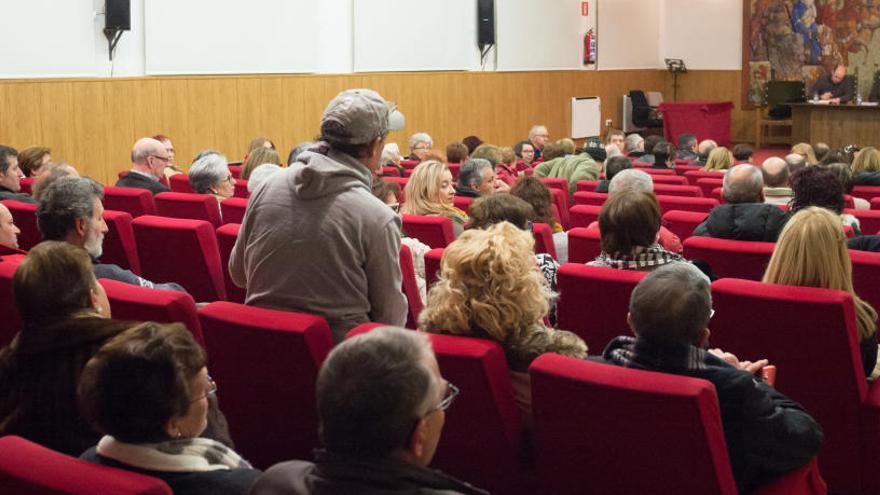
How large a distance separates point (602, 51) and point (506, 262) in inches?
650

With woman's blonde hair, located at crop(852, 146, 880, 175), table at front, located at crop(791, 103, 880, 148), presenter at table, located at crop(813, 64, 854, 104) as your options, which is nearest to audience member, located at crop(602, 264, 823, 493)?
woman's blonde hair, located at crop(852, 146, 880, 175)

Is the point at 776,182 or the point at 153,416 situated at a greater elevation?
the point at 776,182

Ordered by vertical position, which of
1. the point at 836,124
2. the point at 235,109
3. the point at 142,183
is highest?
the point at 235,109

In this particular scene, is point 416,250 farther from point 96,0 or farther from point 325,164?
point 96,0

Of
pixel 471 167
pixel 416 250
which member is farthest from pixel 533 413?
pixel 471 167

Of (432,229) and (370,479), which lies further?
Answer: (432,229)

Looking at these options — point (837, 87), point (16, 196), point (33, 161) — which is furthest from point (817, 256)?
point (837, 87)

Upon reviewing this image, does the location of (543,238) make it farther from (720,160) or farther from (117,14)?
(117,14)

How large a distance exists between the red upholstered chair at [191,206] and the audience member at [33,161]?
1804 millimetres

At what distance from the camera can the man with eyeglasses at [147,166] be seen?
7.11 m

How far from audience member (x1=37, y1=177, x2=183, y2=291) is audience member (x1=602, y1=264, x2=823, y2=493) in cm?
214

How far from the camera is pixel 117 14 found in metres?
10.9

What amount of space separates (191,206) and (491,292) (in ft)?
11.4

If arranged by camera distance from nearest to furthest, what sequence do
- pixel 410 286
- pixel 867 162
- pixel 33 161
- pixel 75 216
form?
pixel 75 216
pixel 410 286
pixel 33 161
pixel 867 162
